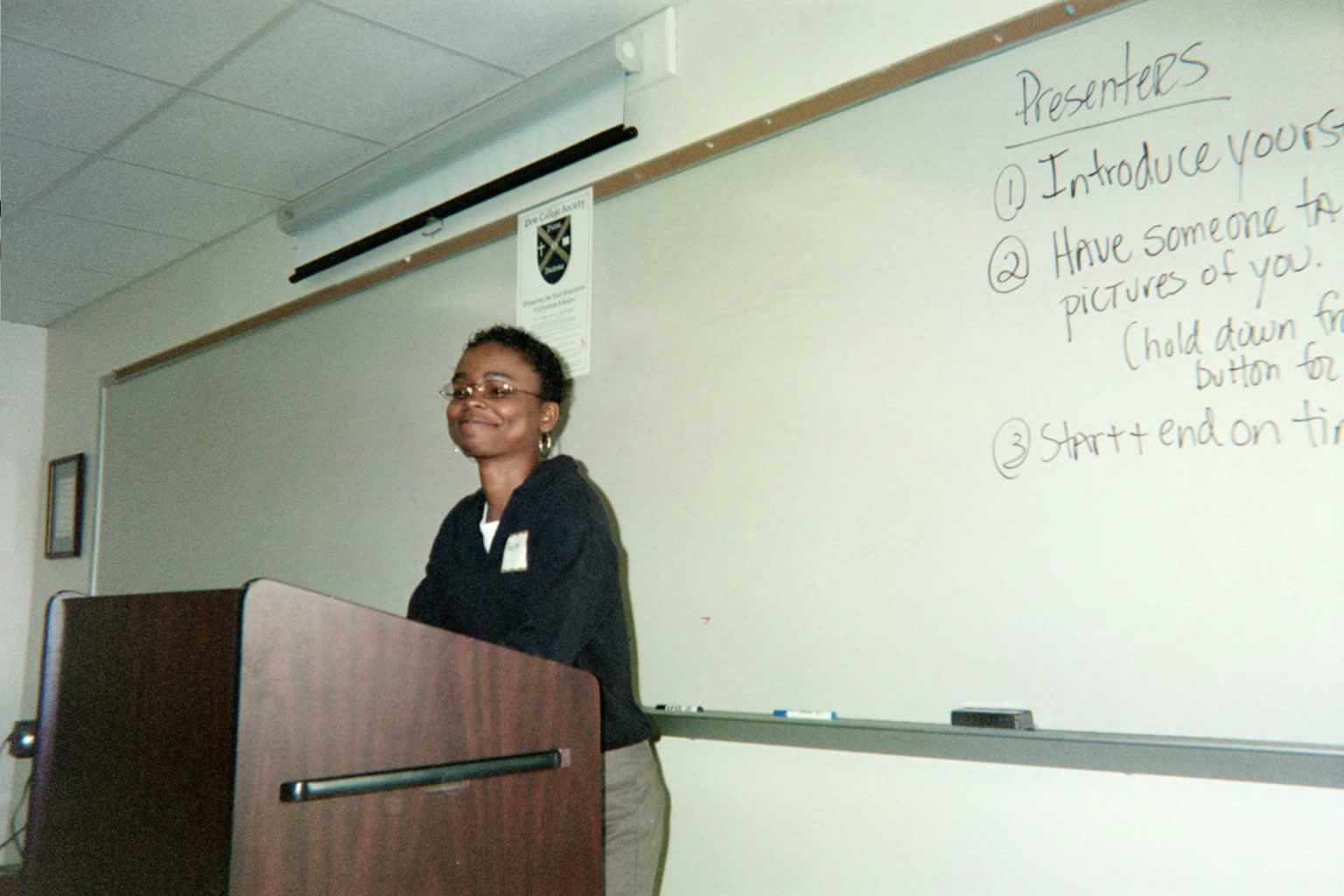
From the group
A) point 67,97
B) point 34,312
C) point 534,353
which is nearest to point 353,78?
point 67,97

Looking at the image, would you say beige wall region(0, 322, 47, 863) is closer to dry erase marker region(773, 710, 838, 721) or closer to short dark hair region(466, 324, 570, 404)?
short dark hair region(466, 324, 570, 404)

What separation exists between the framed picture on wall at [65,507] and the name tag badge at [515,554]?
3.46m

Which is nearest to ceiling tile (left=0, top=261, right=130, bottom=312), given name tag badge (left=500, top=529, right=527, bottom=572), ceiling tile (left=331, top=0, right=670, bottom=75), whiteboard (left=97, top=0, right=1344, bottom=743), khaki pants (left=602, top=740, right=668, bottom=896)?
ceiling tile (left=331, top=0, right=670, bottom=75)

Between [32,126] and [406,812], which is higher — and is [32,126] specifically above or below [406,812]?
above

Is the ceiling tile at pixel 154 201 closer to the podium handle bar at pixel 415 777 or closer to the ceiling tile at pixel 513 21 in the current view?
the ceiling tile at pixel 513 21

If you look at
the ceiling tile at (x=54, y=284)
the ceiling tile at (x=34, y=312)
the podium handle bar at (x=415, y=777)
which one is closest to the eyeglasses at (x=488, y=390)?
the podium handle bar at (x=415, y=777)

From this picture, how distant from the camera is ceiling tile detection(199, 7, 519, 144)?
2.51 m

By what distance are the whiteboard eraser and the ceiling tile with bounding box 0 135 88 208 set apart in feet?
9.48

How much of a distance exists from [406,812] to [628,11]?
5.90 feet

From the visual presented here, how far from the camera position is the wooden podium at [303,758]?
45.9 inches

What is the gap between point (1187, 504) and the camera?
5.10ft

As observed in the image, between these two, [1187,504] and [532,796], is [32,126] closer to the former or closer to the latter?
[532,796]

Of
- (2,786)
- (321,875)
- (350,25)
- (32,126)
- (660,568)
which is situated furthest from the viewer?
(2,786)

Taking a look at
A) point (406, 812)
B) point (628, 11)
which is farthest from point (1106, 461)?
point (628, 11)
